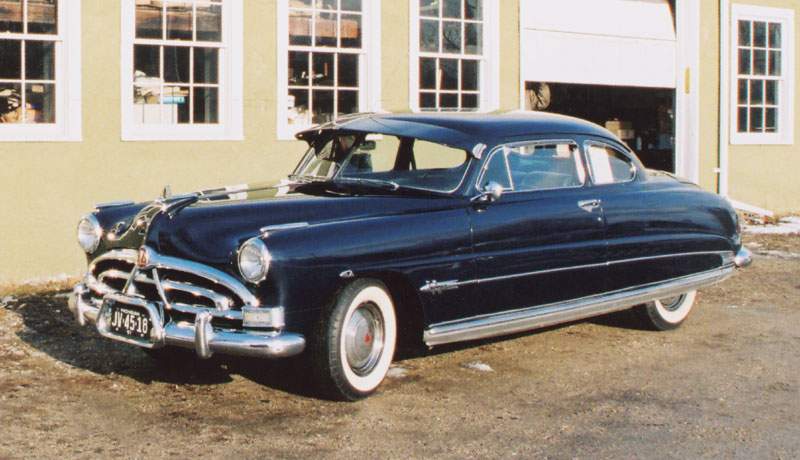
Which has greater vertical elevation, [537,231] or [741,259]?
[537,231]

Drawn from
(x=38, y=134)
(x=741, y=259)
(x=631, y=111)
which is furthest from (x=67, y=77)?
(x=631, y=111)

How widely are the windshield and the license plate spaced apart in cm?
154

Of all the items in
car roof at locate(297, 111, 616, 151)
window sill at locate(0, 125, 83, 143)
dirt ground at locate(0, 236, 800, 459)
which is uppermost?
window sill at locate(0, 125, 83, 143)

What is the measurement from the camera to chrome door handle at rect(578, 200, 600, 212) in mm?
6773

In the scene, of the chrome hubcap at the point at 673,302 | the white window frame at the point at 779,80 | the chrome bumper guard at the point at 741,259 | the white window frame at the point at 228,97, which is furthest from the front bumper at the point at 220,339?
the white window frame at the point at 779,80

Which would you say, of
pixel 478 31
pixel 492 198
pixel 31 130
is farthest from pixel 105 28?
pixel 492 198

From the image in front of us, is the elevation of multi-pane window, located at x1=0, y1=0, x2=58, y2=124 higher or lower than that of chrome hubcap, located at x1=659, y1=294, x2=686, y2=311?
higher

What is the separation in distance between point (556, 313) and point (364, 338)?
141 cm

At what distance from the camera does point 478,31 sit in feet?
42.0

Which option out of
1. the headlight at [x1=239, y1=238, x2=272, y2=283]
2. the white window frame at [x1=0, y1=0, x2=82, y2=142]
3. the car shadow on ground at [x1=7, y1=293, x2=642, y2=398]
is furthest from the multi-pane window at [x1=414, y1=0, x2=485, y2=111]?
the headlight at [x1=239, y1=238, x2=272, y2=283]

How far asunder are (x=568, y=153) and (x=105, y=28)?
530cm

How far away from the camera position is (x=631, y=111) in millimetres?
16641

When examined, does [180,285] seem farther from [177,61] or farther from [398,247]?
[177,61]

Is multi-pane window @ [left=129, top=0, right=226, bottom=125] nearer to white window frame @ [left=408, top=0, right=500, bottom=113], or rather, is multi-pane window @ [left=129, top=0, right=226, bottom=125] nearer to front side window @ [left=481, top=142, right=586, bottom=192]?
white window frame @ [left=408, top=0, right=500, bottom=113]
